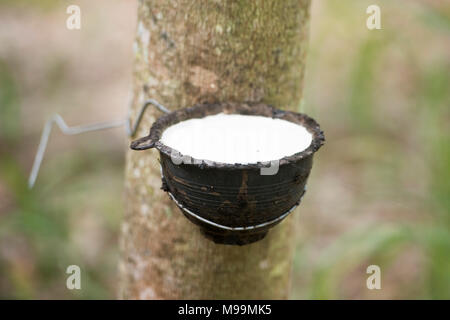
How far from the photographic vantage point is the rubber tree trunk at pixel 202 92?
4.81 feet

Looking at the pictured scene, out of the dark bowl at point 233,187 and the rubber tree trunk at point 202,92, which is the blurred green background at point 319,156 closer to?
the rubber tree trunk at point 202,92

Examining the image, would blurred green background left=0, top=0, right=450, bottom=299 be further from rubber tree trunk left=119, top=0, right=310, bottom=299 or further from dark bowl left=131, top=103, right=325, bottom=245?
dark bowl left=131, top=103, right=325, bottom=245

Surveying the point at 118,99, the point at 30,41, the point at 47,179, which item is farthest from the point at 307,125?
the point at 30,41

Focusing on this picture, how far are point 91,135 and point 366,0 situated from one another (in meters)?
2.69

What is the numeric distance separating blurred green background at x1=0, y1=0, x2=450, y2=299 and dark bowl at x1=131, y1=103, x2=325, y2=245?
3.45 feet

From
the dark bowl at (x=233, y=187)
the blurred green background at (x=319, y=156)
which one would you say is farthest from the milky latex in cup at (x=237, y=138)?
the blurred green background at (x=319, y=156)

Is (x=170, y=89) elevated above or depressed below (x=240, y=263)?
above

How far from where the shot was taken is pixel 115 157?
169 inches

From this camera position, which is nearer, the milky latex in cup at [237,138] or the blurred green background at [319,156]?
the milky latex in cup at [237,138]

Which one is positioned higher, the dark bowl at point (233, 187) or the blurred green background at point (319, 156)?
the dark bowl at point (233, 187)

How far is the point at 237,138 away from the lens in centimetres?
134

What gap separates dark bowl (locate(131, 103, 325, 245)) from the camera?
1.14m

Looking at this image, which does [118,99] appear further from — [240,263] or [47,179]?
[240,263]

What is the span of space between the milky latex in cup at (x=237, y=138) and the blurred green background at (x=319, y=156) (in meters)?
1.04
